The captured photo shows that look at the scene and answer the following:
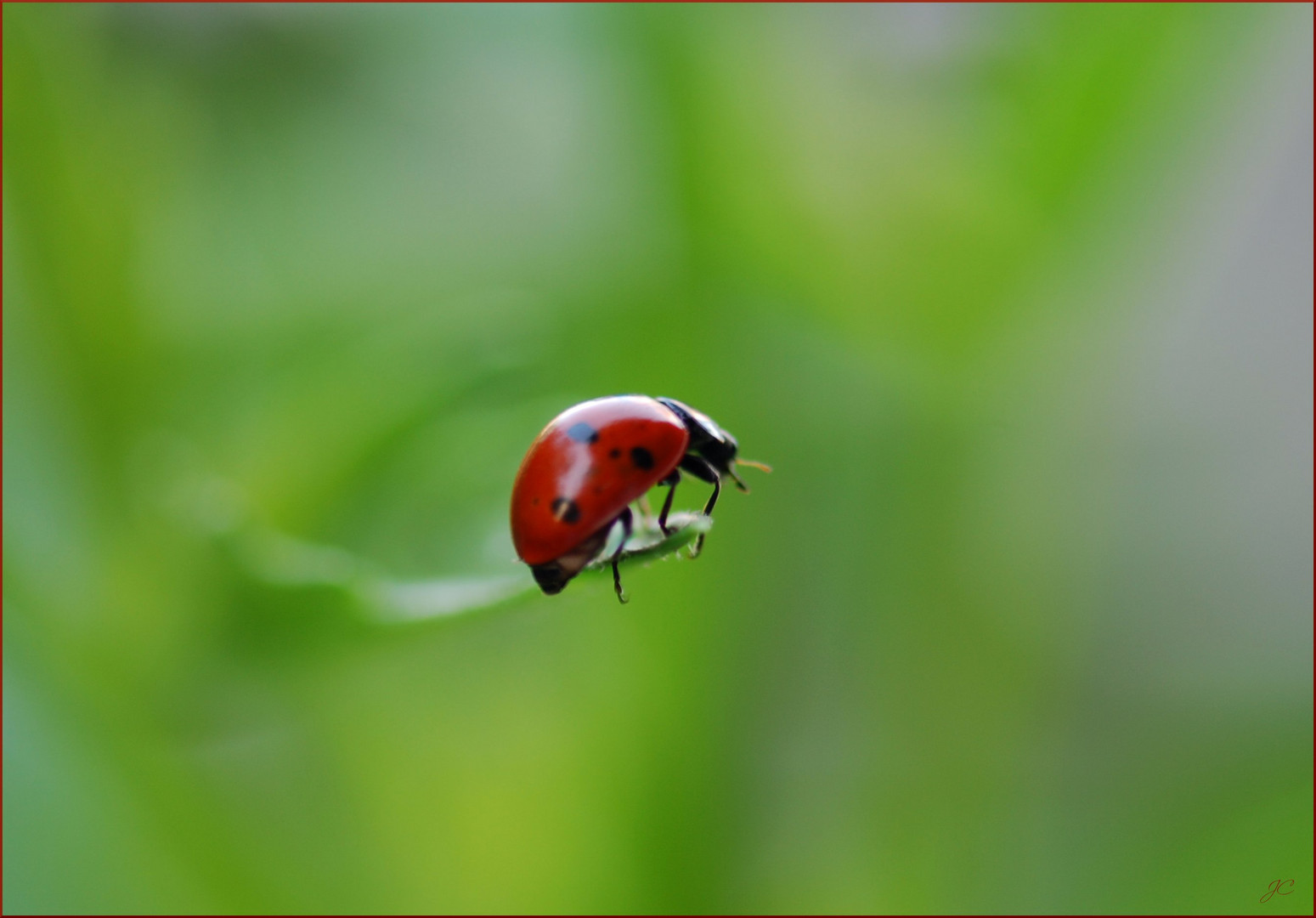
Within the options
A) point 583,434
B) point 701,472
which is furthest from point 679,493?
point 583,434

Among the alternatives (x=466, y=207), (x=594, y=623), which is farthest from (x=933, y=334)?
(x=466, y=207)

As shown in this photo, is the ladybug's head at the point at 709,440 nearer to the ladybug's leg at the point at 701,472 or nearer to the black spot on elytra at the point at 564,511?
the ladybug's leg at the point at 701,472

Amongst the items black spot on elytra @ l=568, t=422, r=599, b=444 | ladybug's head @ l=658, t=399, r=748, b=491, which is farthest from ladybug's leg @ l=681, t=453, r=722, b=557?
black spot on elytra @ l=568, t=422, r=599, b=444

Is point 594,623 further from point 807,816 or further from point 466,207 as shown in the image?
point 466,207

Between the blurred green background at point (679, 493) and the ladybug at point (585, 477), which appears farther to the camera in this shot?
the blurred green background at point (679, 493)

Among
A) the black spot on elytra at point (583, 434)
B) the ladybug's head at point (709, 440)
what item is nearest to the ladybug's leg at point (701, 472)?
the ladybug's head at point (709, 440)

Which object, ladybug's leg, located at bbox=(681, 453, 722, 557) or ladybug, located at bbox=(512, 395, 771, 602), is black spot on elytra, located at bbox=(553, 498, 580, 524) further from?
ladybug's leg, located at bbox=(681, 453, 722, 557)

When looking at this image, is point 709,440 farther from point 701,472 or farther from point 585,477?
point 585,477
